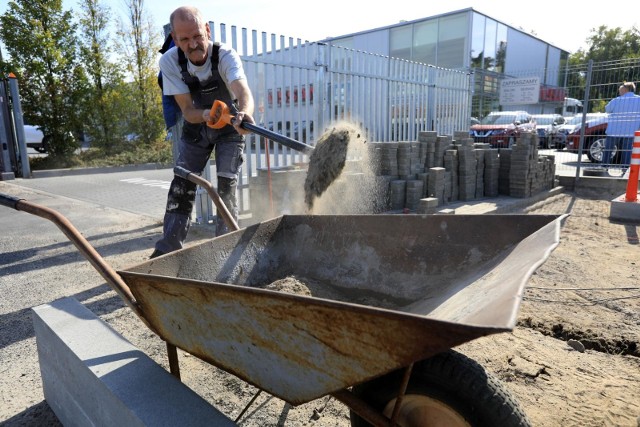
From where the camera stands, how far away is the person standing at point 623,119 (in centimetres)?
816

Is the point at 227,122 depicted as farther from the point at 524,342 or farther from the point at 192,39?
the point at 524,342

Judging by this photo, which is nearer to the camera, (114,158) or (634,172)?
(634,172)

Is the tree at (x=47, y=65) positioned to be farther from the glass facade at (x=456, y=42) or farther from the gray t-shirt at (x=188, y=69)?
the glass facade at (x=456, y=42)

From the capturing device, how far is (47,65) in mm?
12508

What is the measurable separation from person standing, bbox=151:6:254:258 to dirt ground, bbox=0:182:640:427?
3.08 ft

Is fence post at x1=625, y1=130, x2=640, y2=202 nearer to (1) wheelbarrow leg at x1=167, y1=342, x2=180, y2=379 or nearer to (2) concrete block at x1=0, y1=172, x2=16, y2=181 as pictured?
(1) wheelbarrow leg at x1=167, y1=342, x2=180, y2=379

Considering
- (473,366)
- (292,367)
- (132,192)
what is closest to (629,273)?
(473,366)

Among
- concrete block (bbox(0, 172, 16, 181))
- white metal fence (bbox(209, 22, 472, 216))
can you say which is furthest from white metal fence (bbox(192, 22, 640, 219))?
concrete block (bbox(0, 172, 16, 181))

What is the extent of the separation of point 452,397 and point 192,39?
2.81 meters

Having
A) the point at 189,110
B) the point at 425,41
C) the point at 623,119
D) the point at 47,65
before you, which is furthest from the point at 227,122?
the point at 425,41

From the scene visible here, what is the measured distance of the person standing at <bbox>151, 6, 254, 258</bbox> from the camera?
3.04m

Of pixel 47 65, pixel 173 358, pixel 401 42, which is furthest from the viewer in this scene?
pixel 401 42

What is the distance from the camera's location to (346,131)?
386cm

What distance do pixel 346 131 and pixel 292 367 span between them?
2.79 meters
